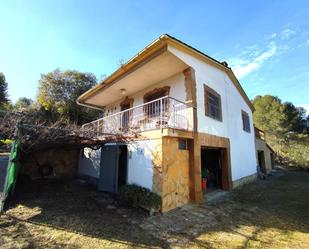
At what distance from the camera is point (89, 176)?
34.9 ft

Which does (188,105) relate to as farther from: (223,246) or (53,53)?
(53,53)

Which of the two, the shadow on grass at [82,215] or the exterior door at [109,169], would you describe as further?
the exterior door at [109,169]

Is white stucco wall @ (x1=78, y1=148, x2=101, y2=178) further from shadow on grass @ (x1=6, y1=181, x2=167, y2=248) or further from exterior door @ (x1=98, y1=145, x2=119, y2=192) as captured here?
shadow on grass @ (x1=6, y1=181, x2=167, y2=248)

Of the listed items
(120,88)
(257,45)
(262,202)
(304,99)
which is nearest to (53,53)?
(120,88)

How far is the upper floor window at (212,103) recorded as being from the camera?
8.64 m

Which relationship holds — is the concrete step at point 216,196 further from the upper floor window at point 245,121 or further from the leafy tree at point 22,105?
the leafy tree at point 22,105

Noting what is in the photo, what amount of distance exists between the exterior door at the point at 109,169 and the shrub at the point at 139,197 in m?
1.34

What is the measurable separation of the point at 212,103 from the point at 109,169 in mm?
5959

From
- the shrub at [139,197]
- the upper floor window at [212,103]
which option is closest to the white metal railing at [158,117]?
the upper floor window at [212,103]

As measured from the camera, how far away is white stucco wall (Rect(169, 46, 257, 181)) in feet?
26.6

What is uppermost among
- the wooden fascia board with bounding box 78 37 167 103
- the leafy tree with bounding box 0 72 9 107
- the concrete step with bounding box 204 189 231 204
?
the leafy tree with bounding box 0 72 9 107

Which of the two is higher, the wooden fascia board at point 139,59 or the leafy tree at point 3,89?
the leafy tree at point 3,89

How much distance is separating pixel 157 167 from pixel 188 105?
2.96 meters

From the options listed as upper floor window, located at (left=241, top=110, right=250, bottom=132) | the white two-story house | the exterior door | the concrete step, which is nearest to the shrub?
the white two-story house
